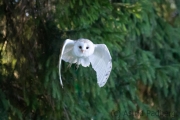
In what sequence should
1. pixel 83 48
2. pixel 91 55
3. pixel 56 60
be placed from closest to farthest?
pixel 83 48 → pixel 91 55 → pixel 56 60

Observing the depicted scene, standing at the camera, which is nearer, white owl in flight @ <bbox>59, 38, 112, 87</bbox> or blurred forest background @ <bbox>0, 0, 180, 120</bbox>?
white owl in flight @ <bbox>59, 38, 112, 87</bbox>

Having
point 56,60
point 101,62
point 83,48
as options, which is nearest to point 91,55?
point 101,62

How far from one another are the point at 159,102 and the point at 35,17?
1987 mm

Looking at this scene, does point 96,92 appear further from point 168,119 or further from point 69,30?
point 168,119

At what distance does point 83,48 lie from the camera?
253 cm

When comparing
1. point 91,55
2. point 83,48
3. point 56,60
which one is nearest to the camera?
point 83,48

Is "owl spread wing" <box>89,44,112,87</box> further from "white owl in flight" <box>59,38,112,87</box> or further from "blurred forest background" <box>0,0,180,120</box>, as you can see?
"blurred forest background" <box>0,0,180,120</box>

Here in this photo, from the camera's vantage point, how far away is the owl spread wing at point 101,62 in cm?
265

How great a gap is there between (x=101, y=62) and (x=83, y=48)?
0.77 feet

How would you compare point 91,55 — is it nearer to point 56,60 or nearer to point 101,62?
point 101,62

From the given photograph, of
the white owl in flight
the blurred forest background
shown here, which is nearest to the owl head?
the white owl in flight

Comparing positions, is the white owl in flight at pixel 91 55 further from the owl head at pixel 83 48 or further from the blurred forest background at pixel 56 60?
the blurred forest background at pixel 56 60

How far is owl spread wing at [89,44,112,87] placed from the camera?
2.65 metres

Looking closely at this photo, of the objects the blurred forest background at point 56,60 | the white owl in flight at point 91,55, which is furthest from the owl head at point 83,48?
the blurred forest background at point 56,60
